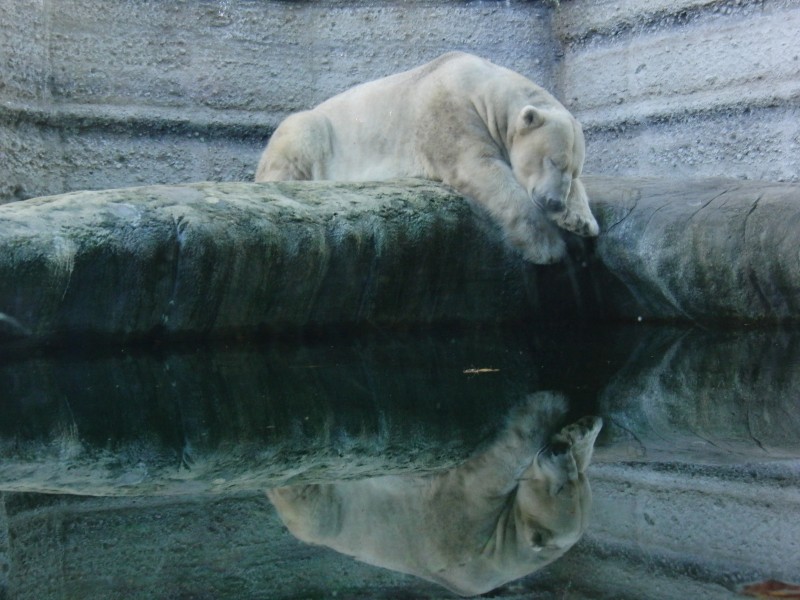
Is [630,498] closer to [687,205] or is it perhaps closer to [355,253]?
[355,253]

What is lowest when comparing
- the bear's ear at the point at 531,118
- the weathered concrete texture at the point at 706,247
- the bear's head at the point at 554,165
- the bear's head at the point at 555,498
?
the weathered concrete texture at the point at 706,247

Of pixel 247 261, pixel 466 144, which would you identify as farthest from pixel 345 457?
pixel 466 144

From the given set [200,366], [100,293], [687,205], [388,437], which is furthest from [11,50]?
[388,437]

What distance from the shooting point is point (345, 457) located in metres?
1.78

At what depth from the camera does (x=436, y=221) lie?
3666mm

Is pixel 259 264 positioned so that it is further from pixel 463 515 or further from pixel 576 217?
pixel 463 515

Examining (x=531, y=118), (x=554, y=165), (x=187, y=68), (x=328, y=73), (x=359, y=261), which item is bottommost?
(x=359, y=261)

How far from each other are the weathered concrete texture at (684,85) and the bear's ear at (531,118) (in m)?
2.07

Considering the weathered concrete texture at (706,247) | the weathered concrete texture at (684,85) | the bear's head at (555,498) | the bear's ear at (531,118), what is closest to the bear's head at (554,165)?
the bear's ear at (531,118)

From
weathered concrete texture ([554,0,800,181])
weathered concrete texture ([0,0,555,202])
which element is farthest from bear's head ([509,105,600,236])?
weathered concrete texture ([0,0,555,202])

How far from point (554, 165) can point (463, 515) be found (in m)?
2.37

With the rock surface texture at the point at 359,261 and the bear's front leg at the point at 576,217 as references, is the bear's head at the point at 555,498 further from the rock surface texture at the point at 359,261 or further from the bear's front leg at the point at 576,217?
the bear's front leg at the point at 576,217

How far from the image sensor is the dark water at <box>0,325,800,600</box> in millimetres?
1264

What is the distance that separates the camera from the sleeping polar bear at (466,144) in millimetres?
3680
